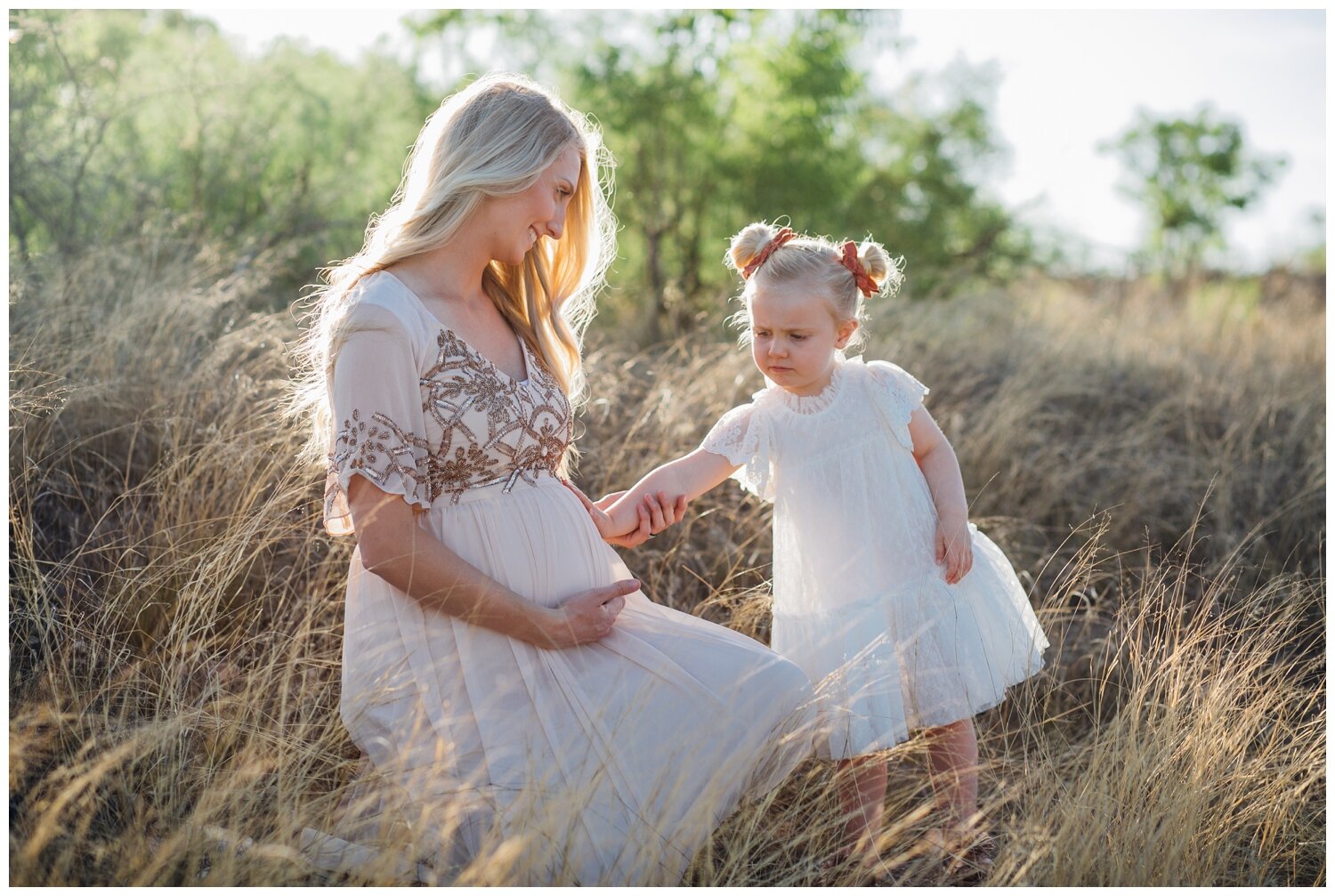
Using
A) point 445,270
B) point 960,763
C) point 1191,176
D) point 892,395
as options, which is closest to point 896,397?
point 892,395

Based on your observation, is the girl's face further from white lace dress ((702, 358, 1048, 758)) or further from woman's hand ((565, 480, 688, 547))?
woman's hand ((565, 480, 688, 547))

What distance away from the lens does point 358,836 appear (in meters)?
2.03

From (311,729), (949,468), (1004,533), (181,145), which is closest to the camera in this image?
(311,729)

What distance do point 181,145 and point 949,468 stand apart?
16.2 ft

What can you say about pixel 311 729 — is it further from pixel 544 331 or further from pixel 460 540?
pixel 544 331

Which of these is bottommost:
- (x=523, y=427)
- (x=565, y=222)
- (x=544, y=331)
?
(x=523, y=427)

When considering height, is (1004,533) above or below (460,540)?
below

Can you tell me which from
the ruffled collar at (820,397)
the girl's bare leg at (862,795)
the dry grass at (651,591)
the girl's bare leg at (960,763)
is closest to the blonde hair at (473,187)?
the ruffled collar at (820,397)

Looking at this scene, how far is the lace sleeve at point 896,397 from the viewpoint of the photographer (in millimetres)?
2590

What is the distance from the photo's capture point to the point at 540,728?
2084 mm

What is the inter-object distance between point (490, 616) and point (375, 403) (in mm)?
476

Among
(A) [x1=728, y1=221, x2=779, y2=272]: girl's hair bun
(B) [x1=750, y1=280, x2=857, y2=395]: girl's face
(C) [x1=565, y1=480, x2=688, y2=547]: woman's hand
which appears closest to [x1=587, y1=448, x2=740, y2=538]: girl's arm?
(C) [x1=565, y1=480, x2=688, y2=547]: woman's hand

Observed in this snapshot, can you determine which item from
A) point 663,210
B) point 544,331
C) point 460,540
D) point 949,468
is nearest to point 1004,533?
point 949,468

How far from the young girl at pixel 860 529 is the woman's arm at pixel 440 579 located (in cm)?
48
